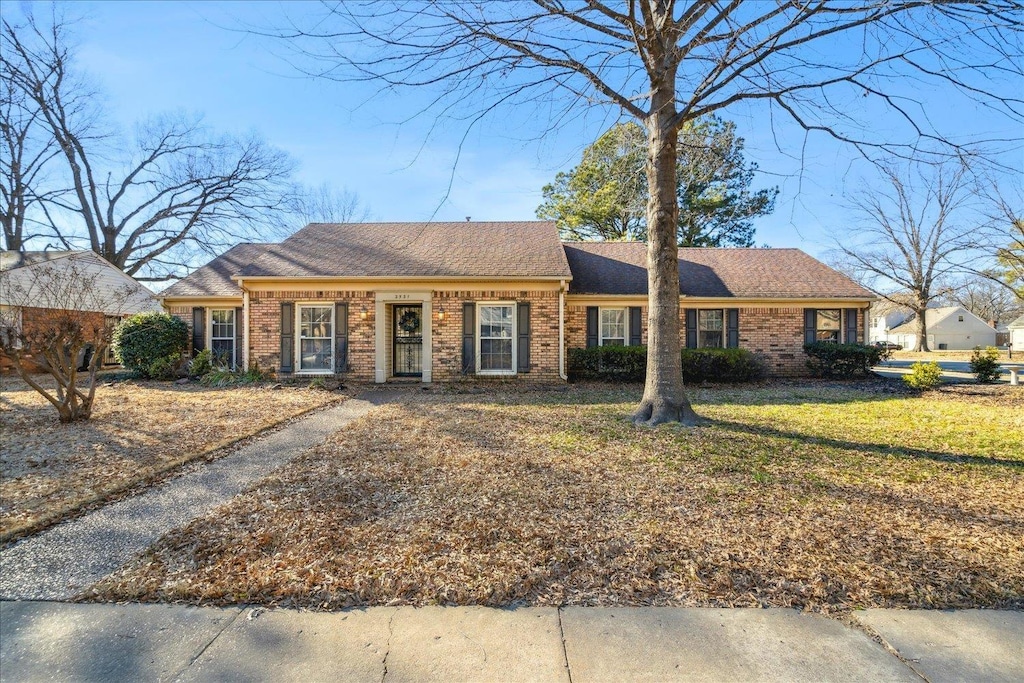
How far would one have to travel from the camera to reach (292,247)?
524 inches

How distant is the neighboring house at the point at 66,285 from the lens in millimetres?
12770

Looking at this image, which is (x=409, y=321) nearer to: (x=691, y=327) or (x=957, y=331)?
(x=691, y=327)

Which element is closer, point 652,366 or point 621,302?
point 652,366

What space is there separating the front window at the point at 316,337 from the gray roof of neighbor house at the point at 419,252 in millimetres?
975

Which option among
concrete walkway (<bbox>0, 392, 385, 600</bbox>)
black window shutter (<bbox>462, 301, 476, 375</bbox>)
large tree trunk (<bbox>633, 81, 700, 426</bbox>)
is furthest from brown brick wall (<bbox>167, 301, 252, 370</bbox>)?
large tree trunk (<bbox>633, 81, 700, 426</bbox>)

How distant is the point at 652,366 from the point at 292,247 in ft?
35.7

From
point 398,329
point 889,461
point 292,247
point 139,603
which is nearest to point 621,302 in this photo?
point 398,329

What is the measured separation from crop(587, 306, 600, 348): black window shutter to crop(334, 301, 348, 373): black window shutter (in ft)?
21.2

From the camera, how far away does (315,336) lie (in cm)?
1207

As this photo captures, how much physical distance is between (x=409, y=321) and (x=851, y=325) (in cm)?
1281

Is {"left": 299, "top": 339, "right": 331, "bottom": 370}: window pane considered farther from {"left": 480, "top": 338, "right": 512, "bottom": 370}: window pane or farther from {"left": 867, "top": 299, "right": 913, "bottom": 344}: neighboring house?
{"left": 867, "top": 299, "right": 913, "bottom": 344}: neighboring house

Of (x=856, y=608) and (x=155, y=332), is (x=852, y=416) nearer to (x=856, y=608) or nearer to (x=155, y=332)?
(x=856, y=608)

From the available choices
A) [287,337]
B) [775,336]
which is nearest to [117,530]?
[287,337]

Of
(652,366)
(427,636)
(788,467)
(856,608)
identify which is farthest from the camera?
(652,366)
